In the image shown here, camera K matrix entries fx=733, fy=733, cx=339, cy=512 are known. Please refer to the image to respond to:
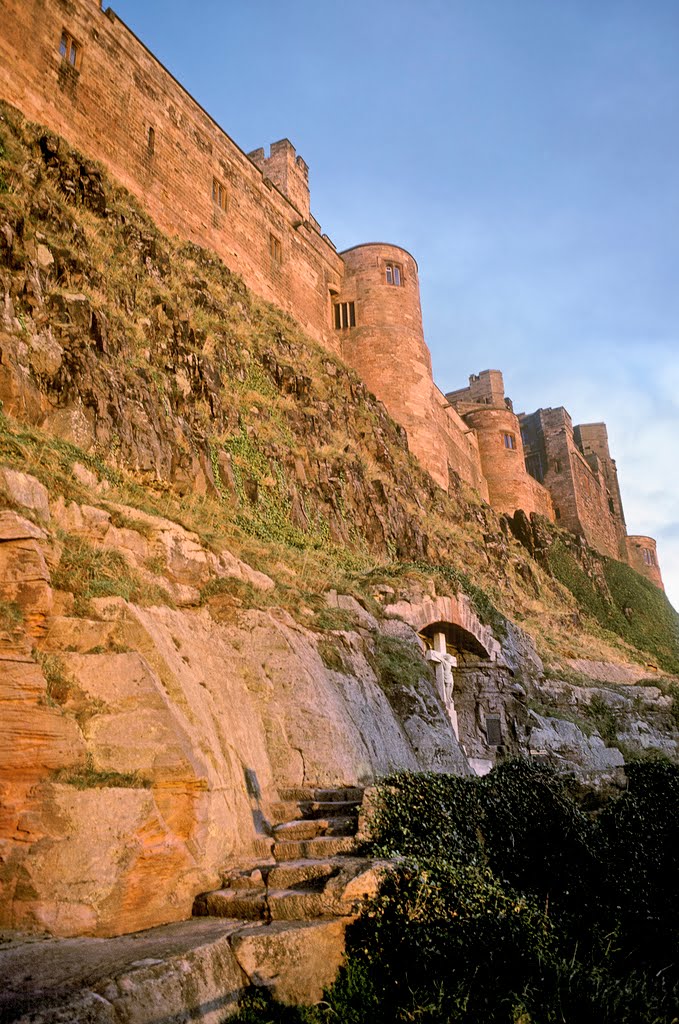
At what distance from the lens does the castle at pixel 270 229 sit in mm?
16719

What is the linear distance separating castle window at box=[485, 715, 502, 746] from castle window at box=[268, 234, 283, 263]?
55.7 ft

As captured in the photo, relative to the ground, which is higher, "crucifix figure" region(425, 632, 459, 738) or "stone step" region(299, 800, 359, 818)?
"crucifix figure" region(425, 632, 459, 738)

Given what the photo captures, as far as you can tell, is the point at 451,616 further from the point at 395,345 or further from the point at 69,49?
the point at 395,345

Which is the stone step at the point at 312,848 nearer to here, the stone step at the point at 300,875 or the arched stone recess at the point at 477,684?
the stone step at the point at 300,875

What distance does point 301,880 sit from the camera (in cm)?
503

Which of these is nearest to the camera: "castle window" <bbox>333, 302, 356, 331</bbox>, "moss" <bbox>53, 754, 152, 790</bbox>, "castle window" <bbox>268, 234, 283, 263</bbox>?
"moss" <bbox>53, 754, 152, 790</bbox>

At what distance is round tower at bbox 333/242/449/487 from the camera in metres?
27.9

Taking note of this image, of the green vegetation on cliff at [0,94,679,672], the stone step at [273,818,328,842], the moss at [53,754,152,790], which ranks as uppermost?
the green vegetation on cliff at [0,94,679,672]

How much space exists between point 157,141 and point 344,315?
35.0 ft

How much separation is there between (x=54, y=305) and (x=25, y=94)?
6703 mm

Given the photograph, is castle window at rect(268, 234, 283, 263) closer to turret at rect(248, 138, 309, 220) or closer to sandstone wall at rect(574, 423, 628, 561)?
turret at rect(248, 138, 309, 220)

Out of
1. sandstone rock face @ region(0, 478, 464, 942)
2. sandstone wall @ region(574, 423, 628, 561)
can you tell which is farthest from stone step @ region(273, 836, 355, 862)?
sandstone wall @ region(574, 423, 628, 561)

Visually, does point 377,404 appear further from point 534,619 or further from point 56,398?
point 56,398

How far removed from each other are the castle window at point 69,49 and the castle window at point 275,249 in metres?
8.62
